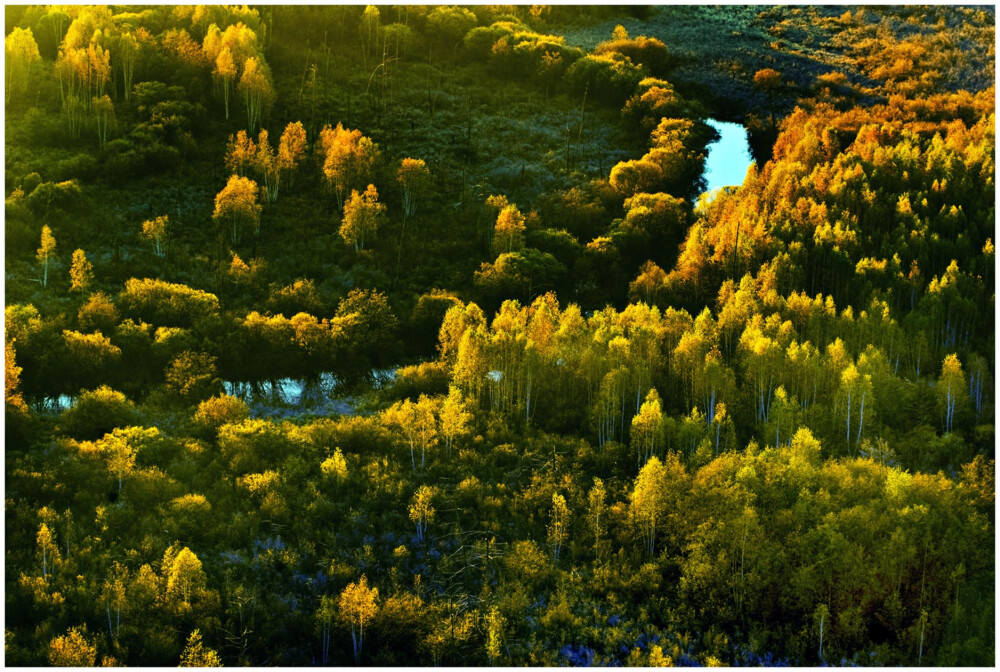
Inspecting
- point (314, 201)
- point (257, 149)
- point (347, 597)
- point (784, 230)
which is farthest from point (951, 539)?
point (257, 149)

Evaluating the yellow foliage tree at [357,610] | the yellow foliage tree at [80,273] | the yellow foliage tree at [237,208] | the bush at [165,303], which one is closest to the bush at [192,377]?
the bush at [165,303]

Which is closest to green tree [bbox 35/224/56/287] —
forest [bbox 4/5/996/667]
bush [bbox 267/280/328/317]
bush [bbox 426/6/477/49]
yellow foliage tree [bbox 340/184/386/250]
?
forest [bbox 4/5/996/667]

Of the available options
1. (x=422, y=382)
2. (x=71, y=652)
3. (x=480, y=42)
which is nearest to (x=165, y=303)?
(x=422, y=382)

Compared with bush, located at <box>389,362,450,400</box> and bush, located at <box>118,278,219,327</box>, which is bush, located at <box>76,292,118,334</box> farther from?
bush, located at <box>389,362,450,400</box>

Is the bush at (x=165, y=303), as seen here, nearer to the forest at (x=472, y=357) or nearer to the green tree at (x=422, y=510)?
the forest at (x=472, y=357)

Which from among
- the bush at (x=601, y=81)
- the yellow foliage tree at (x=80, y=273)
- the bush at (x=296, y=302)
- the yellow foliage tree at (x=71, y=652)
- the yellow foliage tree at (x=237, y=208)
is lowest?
the yellow foliage tree at (x=71, y=652)
